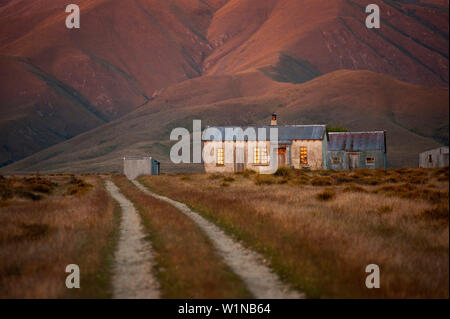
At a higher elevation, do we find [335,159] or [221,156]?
[221,156]

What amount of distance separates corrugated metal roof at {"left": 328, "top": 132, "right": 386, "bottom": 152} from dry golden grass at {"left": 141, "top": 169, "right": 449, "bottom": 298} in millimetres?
31036

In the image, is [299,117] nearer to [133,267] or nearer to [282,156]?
[282,156]

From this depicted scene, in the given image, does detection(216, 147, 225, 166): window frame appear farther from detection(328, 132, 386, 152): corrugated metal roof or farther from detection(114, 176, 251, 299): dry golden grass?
detection(114, 176, 251, 299): dry golden grass

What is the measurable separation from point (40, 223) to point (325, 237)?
8451mm

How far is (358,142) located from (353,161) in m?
2.35

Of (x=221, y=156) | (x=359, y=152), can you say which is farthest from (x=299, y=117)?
(x=221, y=156)

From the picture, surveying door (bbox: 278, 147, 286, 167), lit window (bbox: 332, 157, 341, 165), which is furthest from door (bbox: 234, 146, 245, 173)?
lit window (bbox: 332, 157, 341, 165)

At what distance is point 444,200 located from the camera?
13.4 metres

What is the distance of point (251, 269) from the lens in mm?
8172

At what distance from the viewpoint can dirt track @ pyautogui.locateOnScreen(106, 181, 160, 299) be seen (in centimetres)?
706

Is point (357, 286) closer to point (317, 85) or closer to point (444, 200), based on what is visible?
point (444, 200)

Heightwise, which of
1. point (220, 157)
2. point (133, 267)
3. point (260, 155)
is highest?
point (260, 155)

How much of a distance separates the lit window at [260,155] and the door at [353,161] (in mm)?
11758
